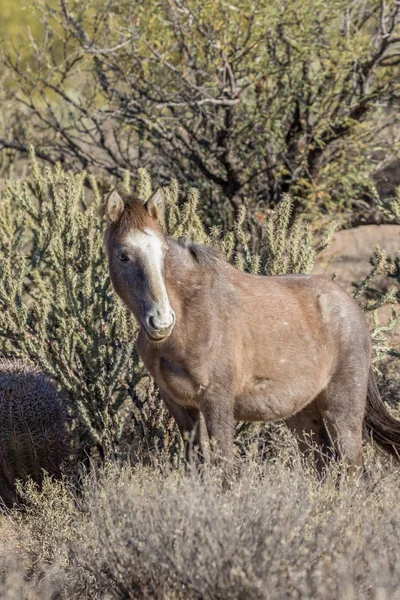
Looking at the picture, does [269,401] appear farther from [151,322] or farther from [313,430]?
[151,322]

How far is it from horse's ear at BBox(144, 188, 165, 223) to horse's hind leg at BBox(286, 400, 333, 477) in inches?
65.2

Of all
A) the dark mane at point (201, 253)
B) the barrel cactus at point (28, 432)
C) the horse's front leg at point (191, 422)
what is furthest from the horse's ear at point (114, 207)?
the barrel cactus at point (28, 432)

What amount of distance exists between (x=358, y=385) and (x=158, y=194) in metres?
1.78

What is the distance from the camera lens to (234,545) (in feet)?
12.5

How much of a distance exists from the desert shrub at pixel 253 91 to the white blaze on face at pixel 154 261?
457cm

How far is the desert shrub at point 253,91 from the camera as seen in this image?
9.59 metres

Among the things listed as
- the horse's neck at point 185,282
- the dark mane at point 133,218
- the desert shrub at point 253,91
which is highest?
the desert shrub at point 253,91

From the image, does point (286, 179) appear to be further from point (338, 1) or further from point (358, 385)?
point (358, 385)

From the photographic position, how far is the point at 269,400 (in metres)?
5.32

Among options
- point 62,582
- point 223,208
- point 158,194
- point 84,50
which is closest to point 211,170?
point 223,208

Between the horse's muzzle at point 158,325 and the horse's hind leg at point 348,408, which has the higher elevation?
the horse's muzzle at point 158,325

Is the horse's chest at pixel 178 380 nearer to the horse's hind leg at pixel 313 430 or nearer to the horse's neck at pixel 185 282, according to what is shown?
the horse's neck at pixel 185 282

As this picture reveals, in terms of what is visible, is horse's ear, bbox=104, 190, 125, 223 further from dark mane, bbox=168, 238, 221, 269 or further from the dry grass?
the dry grass

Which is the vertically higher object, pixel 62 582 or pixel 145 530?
pixel 145 530
